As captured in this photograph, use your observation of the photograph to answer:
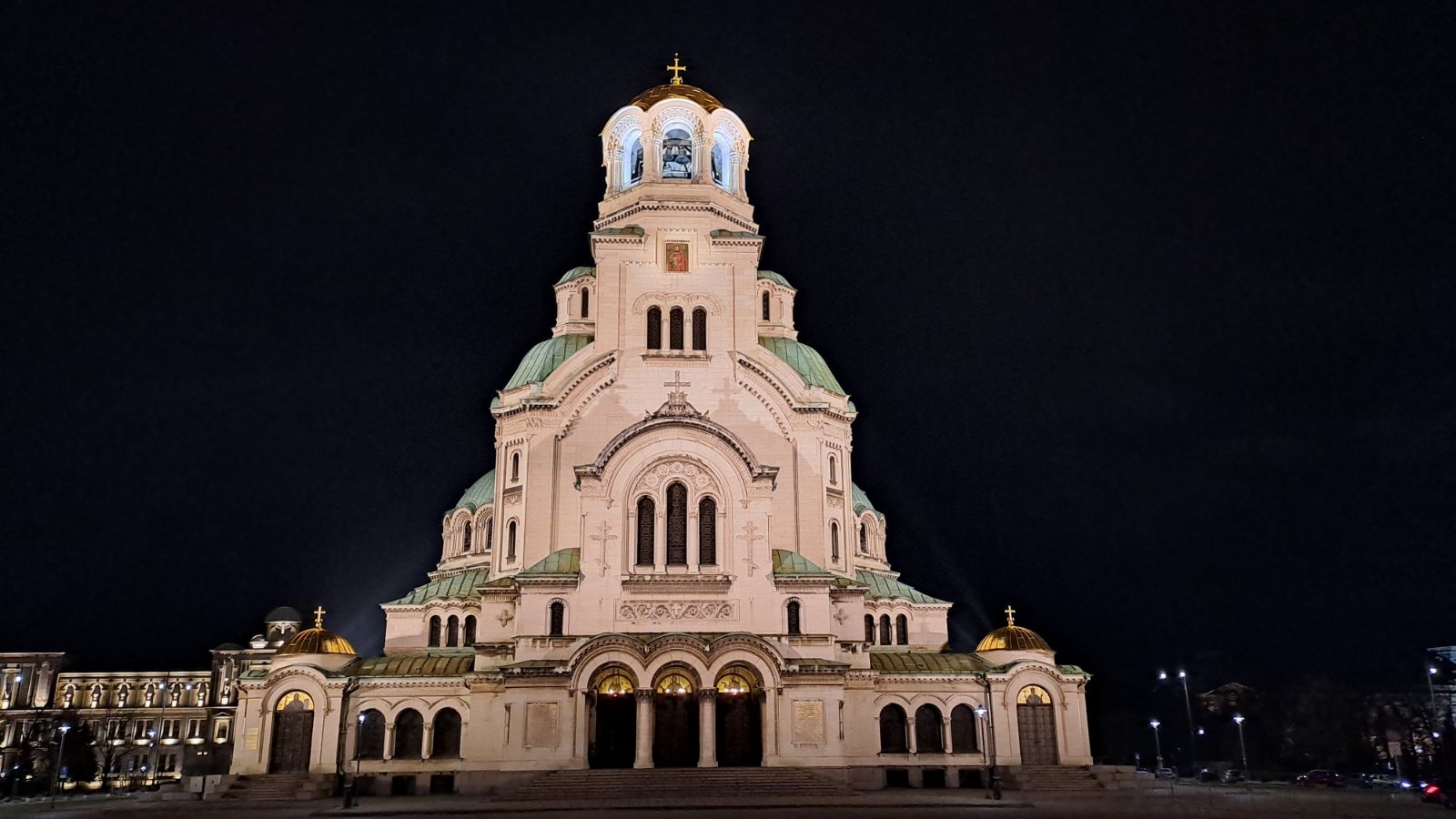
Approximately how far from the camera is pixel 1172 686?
5644cm

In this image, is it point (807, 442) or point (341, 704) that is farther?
point (807, 442)

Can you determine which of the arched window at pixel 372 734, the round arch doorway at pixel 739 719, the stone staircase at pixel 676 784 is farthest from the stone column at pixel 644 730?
the arched window at pixel 372 734

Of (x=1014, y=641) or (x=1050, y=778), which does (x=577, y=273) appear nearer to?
(x=1014, y=641)

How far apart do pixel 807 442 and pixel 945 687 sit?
374 inches

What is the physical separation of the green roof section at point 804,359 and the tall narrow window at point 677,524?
8.10 m

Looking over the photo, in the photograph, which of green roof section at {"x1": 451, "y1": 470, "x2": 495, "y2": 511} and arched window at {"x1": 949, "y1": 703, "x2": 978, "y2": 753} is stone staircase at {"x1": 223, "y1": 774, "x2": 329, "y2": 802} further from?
arched window at {"x1": 949, "y1": 703, "x2": 978, "y2": 753}

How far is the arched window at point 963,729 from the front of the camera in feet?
123

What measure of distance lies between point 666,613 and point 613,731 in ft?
12.9

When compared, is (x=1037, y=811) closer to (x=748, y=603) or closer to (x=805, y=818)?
(x=805, y=818)

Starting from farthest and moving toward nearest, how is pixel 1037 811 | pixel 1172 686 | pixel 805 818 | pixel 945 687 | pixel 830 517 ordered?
pixel 1172 686 < pixel 830 517 < pixel 945 687 < pixel 1037 811 < pixel 805 818

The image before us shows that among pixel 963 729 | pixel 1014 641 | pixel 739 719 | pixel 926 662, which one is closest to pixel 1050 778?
pixel 963 729

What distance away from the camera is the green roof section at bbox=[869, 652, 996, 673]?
3822 centimetres

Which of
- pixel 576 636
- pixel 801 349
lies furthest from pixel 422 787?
pixel 801 349

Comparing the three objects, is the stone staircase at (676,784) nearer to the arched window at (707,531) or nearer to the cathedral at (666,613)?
the cathedral at (666,613)
